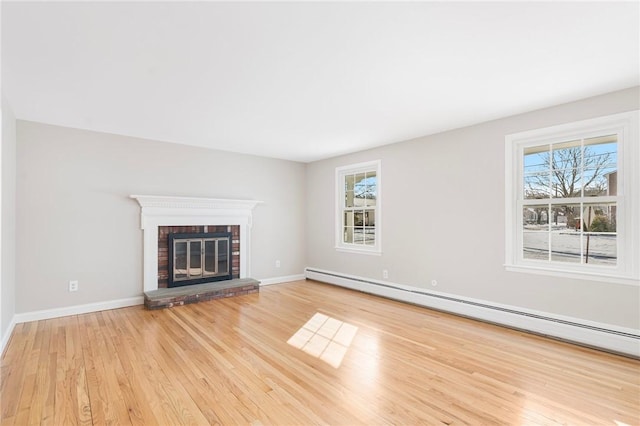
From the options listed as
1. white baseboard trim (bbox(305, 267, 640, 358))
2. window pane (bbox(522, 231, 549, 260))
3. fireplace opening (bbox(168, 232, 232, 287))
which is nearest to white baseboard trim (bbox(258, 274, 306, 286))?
fireplace opening (bbox(168, 232, 232, 287))

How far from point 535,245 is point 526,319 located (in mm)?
823

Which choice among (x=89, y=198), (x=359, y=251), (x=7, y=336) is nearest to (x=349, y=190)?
(x=359, y=251)

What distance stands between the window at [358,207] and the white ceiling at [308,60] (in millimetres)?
1669

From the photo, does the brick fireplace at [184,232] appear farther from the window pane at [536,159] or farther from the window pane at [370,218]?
the window pane at [536,159]

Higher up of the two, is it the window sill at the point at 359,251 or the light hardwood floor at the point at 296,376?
the window sill at the point at 359,251

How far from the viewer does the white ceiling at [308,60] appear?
6.00 feet

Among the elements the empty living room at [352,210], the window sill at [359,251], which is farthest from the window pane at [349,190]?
the window sill at [359,251]

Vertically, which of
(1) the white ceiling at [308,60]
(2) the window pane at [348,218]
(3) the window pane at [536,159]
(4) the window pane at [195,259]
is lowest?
(4) the window pane at [195,259]

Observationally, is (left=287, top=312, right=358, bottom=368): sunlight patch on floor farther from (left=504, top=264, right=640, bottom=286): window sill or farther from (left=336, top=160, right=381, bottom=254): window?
(left=504, top=264, right=640, bottom=286): window sill

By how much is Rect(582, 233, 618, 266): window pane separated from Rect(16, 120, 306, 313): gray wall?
493 cm

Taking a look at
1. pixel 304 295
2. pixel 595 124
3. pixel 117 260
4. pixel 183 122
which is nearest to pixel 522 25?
pixel 595 124

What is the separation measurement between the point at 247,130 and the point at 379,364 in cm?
319

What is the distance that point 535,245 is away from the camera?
3543 millimetres

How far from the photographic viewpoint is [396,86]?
2818 millimetres
